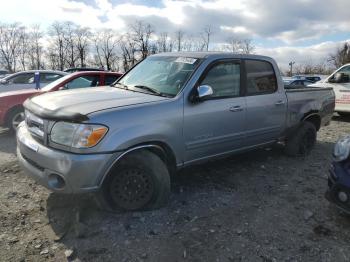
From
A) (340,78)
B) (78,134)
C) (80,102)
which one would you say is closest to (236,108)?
(80,102)

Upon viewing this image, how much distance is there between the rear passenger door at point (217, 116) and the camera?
409 centimetres

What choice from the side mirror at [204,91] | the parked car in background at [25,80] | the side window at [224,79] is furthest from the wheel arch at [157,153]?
the parked car in background at [25,80]

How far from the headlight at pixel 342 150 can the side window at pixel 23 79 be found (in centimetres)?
989

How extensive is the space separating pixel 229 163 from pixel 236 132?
40.2 inches

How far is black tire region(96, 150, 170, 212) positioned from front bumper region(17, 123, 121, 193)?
224mm

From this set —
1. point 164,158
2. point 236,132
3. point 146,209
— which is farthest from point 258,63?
point 146,209

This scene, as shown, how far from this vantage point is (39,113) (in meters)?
3.46

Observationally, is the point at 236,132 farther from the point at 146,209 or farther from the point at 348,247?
the point at 348,247

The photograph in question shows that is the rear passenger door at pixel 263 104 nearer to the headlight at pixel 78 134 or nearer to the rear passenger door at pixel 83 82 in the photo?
the headlight at pixel 78 134

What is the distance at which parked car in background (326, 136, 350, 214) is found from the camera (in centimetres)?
329

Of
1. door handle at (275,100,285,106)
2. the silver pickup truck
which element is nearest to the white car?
door handle at (275,100,285,106)

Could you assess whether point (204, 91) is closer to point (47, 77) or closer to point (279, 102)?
point (279, 102)

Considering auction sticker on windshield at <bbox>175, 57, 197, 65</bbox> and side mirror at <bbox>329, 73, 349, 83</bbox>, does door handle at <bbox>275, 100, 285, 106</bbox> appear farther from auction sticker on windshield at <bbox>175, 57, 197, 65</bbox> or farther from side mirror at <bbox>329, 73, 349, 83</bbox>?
side mirror at <bbox>329, 73, 349, 83</bbox>

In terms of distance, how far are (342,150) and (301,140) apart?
2.50 metres
